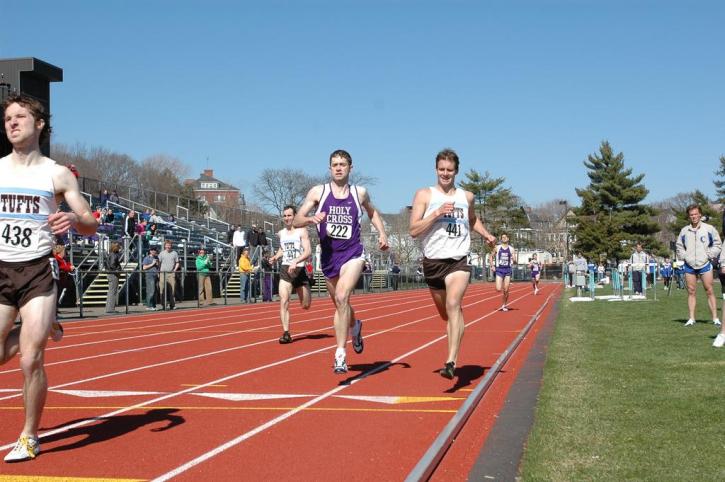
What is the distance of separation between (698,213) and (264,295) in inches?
716

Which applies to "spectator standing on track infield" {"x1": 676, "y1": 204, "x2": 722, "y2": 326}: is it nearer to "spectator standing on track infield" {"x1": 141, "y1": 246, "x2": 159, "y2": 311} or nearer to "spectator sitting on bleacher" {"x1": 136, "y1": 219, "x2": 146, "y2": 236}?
"spectator standing on track infield" {"x1": 141, "y1": 246, "x2": 159, "y2": 311}

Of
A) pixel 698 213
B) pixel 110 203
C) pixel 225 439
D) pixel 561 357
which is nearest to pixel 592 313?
pixel 698 213

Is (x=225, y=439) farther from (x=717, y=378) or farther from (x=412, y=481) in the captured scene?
(x=717, y=378)

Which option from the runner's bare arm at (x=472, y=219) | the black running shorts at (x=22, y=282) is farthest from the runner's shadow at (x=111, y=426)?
the runner's bare arm at (x=472, y=219)

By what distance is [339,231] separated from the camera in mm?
8711

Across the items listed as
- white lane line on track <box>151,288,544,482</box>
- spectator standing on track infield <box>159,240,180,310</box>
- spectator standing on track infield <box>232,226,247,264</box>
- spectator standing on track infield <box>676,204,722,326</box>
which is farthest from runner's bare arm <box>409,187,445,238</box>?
spectator standing on track infield <box>232,226,247,264</box>

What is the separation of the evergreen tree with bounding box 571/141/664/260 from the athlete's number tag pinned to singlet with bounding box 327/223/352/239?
78384 millimetres

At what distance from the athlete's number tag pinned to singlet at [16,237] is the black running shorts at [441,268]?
385 centimetres

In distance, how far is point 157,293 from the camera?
2386cm

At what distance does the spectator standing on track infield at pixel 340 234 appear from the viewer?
8.59 meters

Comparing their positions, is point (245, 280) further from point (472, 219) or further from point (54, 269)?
point (54, 269)

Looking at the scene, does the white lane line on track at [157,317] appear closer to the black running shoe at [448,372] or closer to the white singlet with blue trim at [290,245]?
the white singlet with blue trim at [290,245]

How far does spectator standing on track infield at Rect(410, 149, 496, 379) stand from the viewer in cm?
783

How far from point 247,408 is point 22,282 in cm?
243
